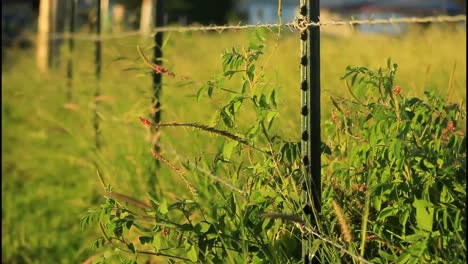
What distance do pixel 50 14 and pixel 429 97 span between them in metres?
9.87

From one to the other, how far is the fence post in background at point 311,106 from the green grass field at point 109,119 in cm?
10

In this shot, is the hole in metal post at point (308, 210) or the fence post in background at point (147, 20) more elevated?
the fence post in background at point (147, 20)

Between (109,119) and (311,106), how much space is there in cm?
308

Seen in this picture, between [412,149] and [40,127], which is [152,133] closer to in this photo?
[412,149]

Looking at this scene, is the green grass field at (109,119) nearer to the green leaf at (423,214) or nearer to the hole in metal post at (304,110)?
the hole in metal post at (304,110)

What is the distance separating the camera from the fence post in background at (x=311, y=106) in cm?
252

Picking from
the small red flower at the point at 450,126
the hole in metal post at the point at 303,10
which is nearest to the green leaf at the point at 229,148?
the hole in metal post at the point at 303,10

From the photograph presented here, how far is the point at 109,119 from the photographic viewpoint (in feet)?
17.9

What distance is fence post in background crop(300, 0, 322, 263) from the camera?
2523 millimetres

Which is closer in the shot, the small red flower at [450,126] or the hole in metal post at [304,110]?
the small red flower at [450,126]

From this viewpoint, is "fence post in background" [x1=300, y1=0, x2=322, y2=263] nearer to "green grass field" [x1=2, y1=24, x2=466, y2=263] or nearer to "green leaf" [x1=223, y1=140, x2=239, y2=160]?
"green grass field" [x1=2, y1=24, x2=466, y2=263]

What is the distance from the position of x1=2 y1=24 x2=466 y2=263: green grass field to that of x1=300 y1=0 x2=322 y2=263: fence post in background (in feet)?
0.31

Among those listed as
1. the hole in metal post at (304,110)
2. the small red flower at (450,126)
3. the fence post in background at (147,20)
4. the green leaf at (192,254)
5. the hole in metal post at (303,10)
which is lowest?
the green leaf at (192,254)

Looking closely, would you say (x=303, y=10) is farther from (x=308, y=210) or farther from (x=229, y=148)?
(x=308, y=210)
